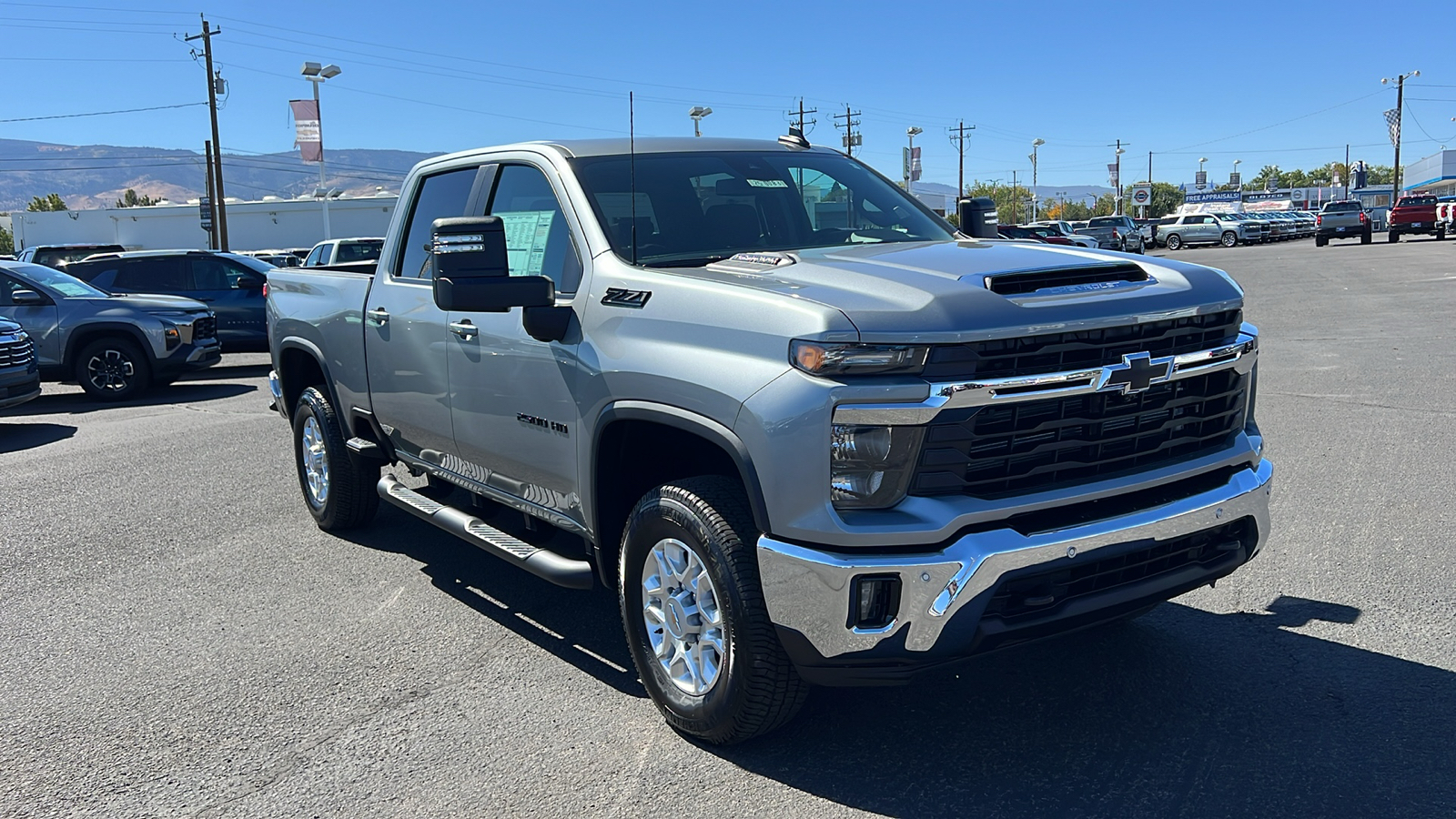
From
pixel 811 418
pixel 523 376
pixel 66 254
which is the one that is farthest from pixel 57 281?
pixel 811 418

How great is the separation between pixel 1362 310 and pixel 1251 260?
21784 millimetres

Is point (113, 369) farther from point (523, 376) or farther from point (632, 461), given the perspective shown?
point (632, 461)

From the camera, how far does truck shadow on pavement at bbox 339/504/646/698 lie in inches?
181

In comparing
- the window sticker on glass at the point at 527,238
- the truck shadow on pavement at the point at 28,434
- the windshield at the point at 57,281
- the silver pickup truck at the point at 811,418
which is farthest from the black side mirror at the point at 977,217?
the windshield at the point at 57,281

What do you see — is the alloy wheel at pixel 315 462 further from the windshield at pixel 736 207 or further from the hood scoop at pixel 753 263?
the hood scoop at pixel 753 263

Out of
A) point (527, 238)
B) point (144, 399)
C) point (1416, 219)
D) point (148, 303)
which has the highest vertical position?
point (1416, 219)

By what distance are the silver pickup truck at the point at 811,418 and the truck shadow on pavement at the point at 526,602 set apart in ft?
1.35

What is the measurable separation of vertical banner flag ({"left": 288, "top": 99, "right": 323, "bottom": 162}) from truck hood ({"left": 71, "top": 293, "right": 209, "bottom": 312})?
960 inches

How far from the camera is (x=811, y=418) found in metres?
3.14

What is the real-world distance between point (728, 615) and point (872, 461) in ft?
2.25

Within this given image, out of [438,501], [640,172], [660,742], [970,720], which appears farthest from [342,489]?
[970,720]

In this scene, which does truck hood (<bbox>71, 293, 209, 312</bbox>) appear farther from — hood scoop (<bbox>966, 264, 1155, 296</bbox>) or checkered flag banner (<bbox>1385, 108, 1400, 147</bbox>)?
checkered flag banner (<bbox>1385, 108, 1400, 147</bbox>)

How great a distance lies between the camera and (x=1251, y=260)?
3734 centimetres

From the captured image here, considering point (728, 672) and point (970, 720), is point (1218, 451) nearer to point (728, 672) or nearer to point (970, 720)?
point (970, 720)
